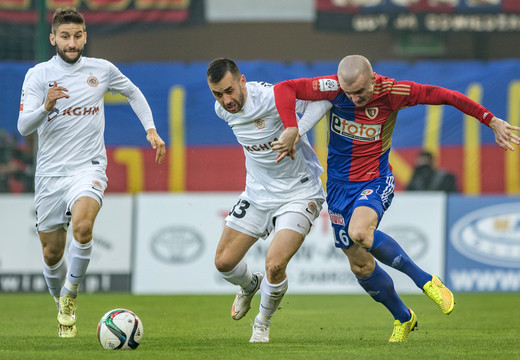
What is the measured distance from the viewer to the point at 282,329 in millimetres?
8797

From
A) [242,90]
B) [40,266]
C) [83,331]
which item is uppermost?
[242,90]

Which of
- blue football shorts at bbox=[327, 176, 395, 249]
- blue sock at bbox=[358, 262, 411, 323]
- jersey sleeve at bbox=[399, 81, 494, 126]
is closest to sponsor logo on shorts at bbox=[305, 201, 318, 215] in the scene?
blue football shorts at bbox=[327, 176, 395, 249]

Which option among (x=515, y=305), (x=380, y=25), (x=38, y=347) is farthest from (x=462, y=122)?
(x=38, y=347)

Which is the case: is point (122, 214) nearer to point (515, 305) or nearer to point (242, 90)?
point (515, 305)

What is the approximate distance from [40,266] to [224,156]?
186 inches

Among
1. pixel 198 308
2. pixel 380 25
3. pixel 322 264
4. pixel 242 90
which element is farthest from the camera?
pixel 380 25

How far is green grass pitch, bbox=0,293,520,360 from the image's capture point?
6641 mm

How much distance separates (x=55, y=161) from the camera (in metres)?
7.89

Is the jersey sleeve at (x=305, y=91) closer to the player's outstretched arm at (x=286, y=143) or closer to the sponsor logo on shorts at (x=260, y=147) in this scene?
the player's outstretched arm at (x=286, y=143)

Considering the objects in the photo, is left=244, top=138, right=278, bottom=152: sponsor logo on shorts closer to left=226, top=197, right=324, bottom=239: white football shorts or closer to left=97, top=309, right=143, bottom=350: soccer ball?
left=226, top=197, right=324, bottom=239: white football shorts

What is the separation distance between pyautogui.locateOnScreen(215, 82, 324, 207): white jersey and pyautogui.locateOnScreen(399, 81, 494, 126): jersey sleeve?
2.91 feet

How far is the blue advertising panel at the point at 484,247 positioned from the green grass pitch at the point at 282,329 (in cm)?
54

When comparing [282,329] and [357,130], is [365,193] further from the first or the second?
[282,329]

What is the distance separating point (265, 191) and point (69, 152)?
1.59 meters
